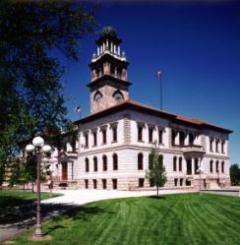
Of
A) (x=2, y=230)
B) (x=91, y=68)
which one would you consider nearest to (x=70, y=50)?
(x=2, y=230)

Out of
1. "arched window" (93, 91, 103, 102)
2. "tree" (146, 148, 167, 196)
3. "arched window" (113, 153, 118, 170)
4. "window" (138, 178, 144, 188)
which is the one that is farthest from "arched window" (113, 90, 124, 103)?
"tree" (146, 148, 167, 196)

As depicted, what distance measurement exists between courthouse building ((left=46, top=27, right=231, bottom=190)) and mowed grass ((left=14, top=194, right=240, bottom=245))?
20415mm

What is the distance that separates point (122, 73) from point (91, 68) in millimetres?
5314

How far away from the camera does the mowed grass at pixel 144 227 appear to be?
1262 cm

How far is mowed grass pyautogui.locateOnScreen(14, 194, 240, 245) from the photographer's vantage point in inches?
497

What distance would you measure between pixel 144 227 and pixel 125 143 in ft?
87.3

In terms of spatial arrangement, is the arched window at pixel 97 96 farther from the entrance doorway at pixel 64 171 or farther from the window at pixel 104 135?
the entrance doorway at pixel 64 171

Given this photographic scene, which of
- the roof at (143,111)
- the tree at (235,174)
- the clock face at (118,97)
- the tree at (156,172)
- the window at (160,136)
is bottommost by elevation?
the tree at (235,174)

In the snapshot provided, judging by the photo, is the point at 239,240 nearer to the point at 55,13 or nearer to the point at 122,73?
the point at 55,13

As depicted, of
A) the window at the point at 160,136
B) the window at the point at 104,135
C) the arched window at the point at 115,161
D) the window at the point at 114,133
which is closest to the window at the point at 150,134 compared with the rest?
the window at the point at 160,136

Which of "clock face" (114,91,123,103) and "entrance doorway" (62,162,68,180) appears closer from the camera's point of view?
"entrance doorway" (62,162,68,180)

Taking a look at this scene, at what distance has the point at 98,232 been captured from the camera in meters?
13.9

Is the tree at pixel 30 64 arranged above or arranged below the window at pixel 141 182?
above

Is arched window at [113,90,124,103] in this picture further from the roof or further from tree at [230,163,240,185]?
tree at [230,163,240,185]
